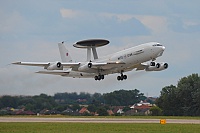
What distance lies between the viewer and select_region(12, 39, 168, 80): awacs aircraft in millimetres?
90250

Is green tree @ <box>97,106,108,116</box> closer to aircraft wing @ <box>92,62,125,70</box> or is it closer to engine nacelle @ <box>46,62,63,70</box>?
aircraft wing @ <box>92,62,125,70</box>

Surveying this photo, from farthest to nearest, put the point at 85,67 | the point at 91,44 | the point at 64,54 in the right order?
the point at 64,54 < the point at 91,44 < the point at 85,67

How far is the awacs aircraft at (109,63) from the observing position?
296 ft

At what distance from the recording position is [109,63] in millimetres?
94062
